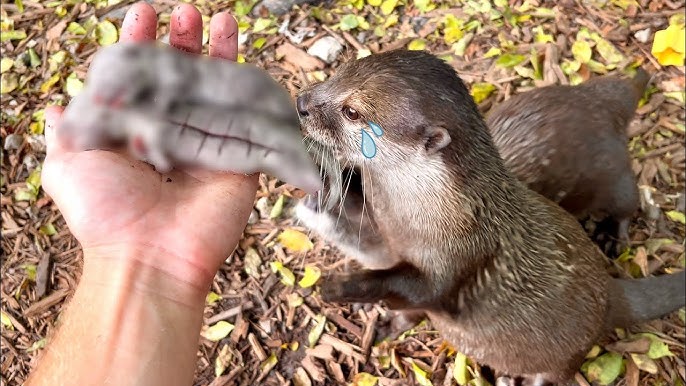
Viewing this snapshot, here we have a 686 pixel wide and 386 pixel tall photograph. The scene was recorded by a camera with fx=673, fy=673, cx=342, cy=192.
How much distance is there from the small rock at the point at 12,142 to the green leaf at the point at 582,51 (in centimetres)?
298

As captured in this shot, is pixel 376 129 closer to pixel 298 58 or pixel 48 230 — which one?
pixel 298 58

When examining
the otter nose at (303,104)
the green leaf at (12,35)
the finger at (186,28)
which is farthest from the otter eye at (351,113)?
the green leaf at (12,35)

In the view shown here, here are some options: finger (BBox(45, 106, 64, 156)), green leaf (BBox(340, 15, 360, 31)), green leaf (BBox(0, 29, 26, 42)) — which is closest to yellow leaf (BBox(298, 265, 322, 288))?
finger (BBox(45, 106, 64, 156))

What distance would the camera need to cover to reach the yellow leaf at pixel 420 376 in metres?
2.76

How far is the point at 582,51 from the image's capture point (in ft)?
11.7

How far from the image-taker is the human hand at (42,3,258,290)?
1972mm

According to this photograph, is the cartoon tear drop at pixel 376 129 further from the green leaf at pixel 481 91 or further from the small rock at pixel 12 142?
the small rock at pixel 12 142

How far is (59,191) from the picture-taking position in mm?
1989

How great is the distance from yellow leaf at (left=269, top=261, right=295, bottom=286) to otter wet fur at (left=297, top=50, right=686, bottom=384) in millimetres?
566

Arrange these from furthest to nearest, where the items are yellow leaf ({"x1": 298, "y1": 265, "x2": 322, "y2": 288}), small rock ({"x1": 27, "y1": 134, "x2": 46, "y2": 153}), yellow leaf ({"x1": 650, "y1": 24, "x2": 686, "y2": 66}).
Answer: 1. small rock ({"x1": 27, "y1": 134, "x2": 46, "y2": 153})
2. yellow leaf ({"x1": 650, "y1": 24, "x2": 686, "y2": 66})
3. yellow leaf ({"x1": 298, "y1": 265, "x2": 322, "y2": 288})

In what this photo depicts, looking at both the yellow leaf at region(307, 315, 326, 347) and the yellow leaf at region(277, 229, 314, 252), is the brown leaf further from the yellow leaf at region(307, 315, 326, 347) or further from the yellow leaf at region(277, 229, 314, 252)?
the yellow leaf at region(307, 315, 326, 347)

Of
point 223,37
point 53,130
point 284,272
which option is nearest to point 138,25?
point 223,37

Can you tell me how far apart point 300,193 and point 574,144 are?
129 cm

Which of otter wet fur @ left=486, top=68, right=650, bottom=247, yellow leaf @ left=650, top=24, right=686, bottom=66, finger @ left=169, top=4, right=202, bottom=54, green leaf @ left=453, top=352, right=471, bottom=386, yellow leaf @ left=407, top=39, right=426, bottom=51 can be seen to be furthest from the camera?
yellow leaf @ left=407, top=39, right=426, bottom=51
